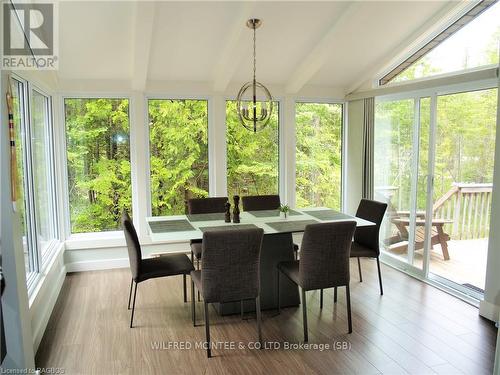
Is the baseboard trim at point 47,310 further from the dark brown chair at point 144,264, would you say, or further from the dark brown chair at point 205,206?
the dark brown chair at point 205,206

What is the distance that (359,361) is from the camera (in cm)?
295

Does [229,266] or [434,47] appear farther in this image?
[434,47]

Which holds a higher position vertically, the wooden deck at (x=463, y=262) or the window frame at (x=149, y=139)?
the window frame at (x=149, y=139)

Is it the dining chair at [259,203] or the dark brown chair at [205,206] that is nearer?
the dark brown chair at [205,206]

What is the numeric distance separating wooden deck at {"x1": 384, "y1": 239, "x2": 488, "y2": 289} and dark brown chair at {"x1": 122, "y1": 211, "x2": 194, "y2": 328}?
9.07ft

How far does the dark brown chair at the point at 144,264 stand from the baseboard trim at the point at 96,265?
1.56m

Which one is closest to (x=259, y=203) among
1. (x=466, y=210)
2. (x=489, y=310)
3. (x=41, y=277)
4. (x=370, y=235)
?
(x=370, y=235)

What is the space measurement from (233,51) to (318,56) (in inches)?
39.1

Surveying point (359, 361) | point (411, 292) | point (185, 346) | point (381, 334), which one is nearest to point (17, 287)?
point (185, 346)

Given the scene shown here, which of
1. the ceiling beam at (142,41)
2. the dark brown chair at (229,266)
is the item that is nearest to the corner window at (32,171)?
the ceiling beam at (142,41)

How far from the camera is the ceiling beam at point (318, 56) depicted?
4074 mm

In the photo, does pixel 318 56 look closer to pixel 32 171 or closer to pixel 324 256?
pixel 324 256

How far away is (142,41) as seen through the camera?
4.02 metres

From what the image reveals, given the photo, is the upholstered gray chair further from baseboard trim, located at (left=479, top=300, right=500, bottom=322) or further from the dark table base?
baseboard trim, located at (left=479, top=300, right=500, bottom=322)
